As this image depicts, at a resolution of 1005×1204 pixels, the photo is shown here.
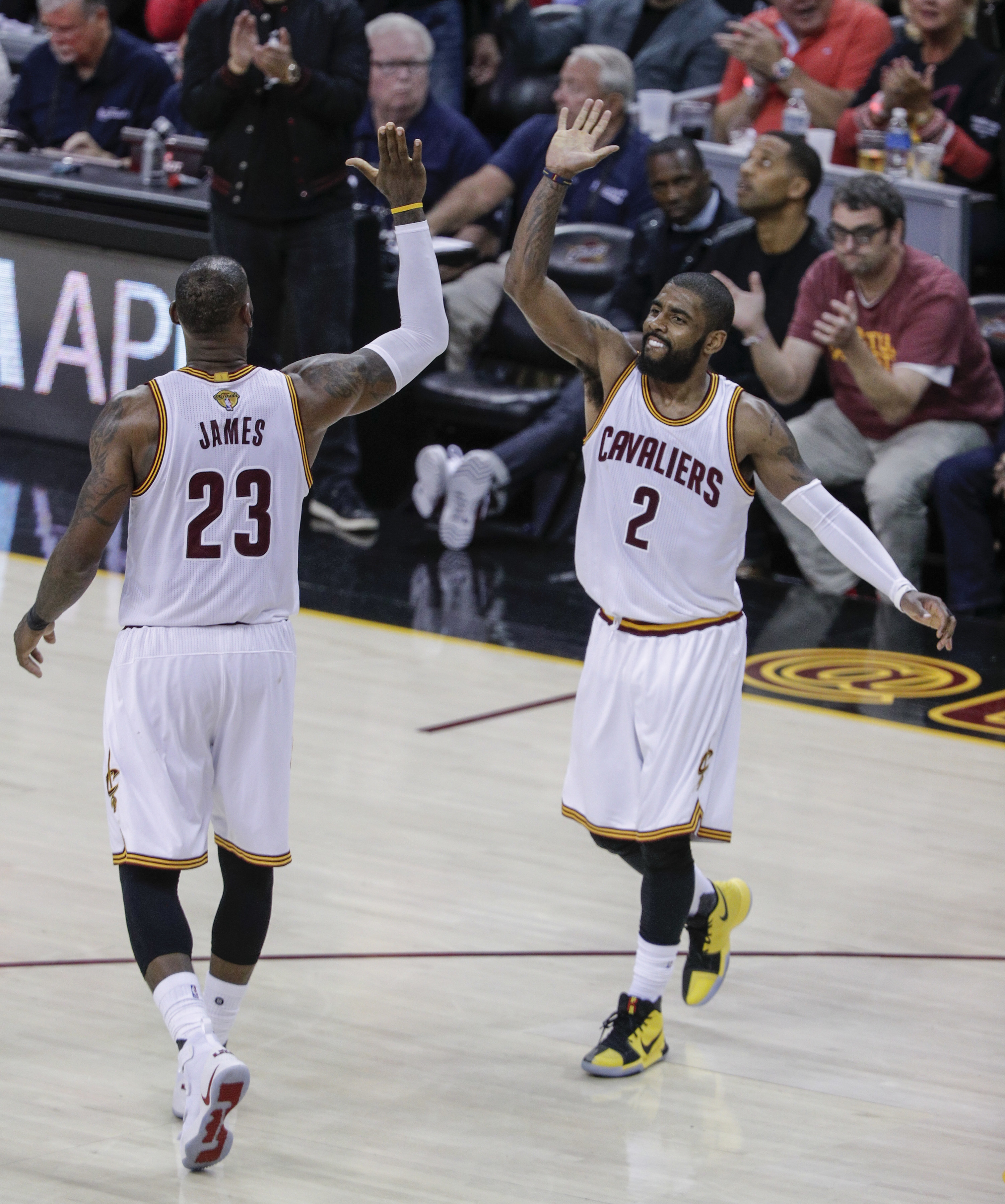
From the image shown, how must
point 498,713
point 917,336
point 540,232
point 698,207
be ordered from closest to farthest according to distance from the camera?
point 540,232, point 498,713, point 917,336, point 698,207

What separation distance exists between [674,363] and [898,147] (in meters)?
5.33

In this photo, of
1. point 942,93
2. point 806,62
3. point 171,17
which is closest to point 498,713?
point 942,93

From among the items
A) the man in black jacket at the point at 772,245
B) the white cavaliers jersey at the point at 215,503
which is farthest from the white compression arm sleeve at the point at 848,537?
the man in black jacket at the point at 772,245

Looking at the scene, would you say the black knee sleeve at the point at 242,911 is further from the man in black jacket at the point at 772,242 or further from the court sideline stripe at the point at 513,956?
the man in black jacket at the point at 772,242

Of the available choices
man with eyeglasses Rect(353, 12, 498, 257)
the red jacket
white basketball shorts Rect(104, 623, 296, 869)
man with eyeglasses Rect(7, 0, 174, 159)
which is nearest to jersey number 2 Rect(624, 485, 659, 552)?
white basketball shorts Rect(104, 623, 296, 869)

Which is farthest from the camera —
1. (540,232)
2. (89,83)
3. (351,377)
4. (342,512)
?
(89,83)

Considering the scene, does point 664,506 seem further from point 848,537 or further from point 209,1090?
point 209,1090

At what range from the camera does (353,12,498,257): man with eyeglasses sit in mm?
10391

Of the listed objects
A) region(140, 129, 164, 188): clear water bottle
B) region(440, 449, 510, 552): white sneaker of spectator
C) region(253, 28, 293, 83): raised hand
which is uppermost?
region(253, 28, 293, 83): raised hand

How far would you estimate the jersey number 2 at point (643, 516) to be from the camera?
4.54m

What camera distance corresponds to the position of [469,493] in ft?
30.5

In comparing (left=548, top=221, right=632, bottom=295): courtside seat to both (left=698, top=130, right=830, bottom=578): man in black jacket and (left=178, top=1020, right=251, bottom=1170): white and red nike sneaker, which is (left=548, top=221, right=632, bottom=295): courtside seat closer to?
(left=698, top=130, right=830, bottom=578): man in black jacket

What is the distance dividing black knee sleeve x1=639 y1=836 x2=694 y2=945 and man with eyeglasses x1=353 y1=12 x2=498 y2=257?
636cm

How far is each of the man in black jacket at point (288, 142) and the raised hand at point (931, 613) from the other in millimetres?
5107
